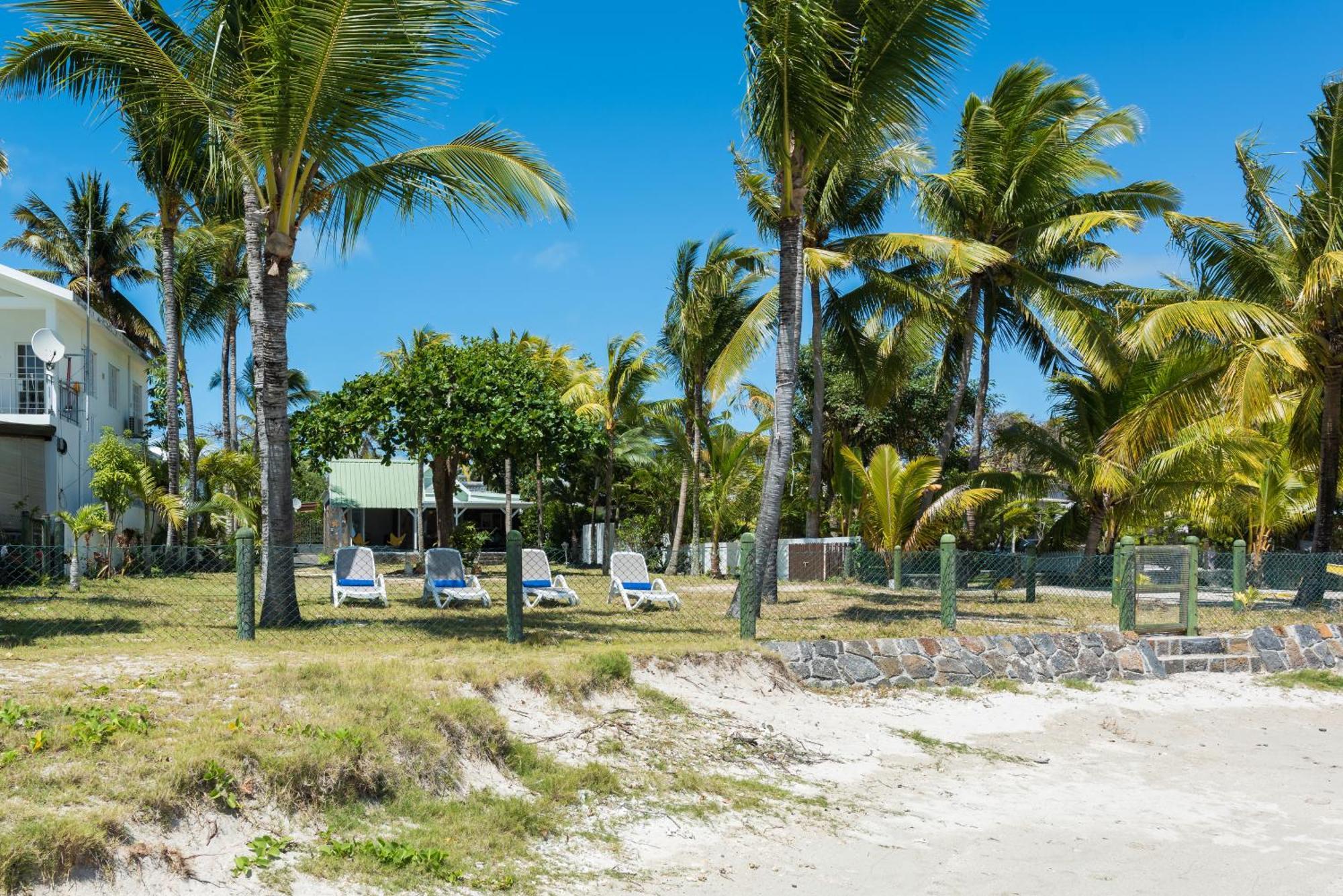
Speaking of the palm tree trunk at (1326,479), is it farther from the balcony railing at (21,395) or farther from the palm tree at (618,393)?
the balcony railing at (21,395)

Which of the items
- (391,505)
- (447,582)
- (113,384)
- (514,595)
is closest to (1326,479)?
(514,595)

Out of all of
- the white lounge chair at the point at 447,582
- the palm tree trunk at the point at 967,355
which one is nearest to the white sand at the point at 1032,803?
the white lounge chair at the point at 447,582

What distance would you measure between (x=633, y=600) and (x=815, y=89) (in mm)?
7280

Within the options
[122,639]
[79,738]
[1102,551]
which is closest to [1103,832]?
[79,738]

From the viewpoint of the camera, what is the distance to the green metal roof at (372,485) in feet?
122

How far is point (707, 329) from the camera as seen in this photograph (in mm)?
24234

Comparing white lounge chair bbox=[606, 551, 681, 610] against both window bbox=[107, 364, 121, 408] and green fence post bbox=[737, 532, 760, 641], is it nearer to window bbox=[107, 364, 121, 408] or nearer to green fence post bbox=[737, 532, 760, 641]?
green fence post bbox=[737, 532, 760, 641]

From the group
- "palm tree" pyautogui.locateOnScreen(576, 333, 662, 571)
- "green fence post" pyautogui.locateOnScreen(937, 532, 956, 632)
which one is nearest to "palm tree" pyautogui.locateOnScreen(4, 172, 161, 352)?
"palm tree" pyautogui.locateOnScreen(576, 333, 662, 571)

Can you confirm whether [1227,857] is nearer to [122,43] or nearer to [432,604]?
[432,604]

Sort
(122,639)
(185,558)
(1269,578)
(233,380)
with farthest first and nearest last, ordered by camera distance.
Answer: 1. (233,380)
2. (1269,578)
3. (185,558)
4. (122,639)

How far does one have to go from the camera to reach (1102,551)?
71.6 ft

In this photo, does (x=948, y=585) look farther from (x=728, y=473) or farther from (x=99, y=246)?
(x=99, y=246)

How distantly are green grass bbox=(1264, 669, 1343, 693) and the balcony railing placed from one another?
22775 millimetres

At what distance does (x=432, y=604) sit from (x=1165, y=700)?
9.50 m
